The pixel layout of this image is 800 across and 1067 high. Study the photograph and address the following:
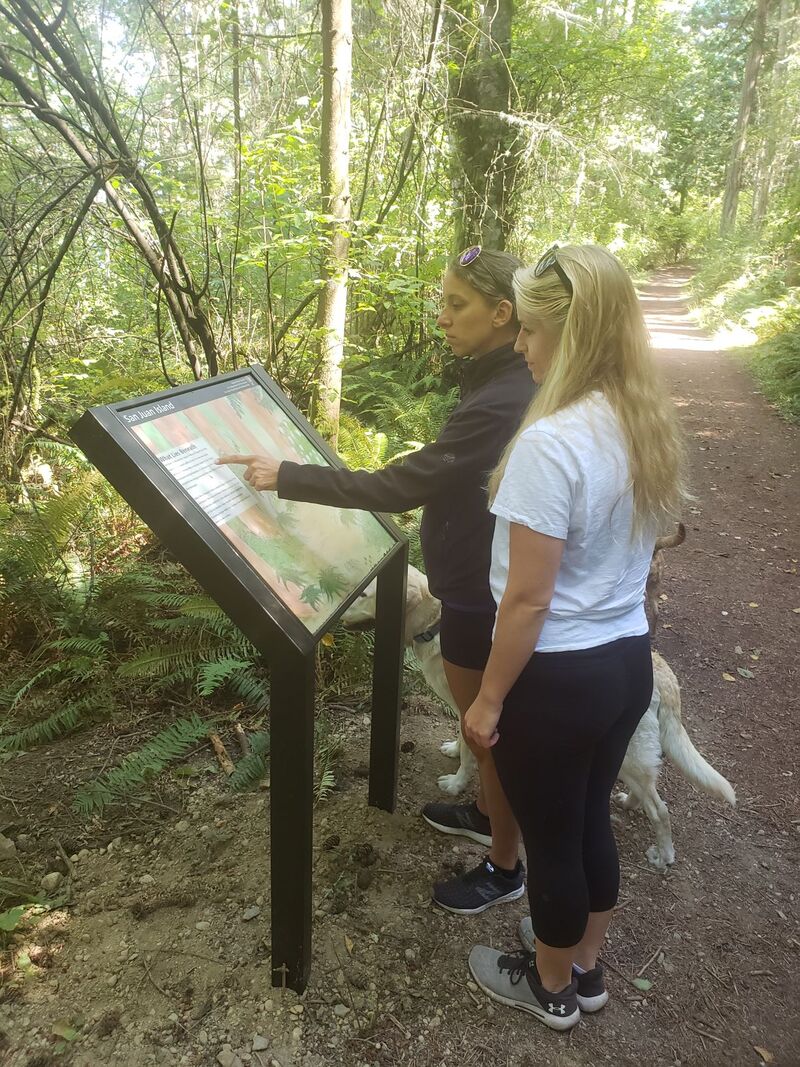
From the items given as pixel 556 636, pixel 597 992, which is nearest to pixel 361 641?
pixel 597 992

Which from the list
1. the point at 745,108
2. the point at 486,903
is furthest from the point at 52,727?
the point at 745,108

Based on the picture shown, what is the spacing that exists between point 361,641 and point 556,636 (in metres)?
2.76

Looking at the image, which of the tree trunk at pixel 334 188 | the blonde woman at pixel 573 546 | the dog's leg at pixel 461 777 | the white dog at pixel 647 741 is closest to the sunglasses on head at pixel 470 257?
the blonde woman at pixel 573 546

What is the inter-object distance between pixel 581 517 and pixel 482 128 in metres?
8.72

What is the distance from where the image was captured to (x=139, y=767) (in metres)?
3.26

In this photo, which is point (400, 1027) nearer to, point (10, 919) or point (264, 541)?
point (10, 919)

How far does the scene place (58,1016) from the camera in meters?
2.31

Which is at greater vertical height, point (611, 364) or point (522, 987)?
point (611, 364)

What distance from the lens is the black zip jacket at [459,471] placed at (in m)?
2.13

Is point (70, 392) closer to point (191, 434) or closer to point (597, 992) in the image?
point (191, 434)

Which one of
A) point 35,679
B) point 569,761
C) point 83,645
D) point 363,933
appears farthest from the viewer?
point 83,645

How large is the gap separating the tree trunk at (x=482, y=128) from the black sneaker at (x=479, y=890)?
7.94 meters

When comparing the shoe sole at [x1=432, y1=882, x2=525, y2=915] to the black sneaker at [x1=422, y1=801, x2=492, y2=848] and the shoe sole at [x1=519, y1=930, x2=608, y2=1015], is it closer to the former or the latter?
the black sneaker at [x1=422, y1=801, x2=492, y2=848]

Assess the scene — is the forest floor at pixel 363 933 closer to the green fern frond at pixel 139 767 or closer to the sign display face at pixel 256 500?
the green fern frond at pixel 139 767
